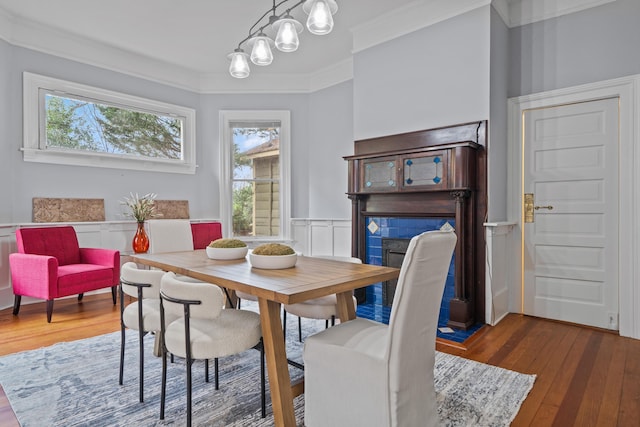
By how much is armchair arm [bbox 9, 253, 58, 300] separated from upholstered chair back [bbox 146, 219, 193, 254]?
3.25 feet

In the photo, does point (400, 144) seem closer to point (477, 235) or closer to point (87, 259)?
point (477, 235)

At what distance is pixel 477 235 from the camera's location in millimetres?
3271

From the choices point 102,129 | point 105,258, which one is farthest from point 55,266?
point 102,129

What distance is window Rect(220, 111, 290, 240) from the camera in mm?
5395

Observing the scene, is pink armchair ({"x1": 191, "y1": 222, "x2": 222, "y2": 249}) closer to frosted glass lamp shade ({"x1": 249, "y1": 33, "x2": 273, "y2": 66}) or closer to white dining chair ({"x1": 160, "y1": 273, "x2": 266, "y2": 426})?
frosted glass lamp shade ({"x1": 249, "y1": 33, "x2": 273, "y2": 66})

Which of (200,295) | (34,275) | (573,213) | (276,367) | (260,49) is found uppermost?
(260,49)

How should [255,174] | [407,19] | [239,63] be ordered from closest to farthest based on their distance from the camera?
[239,63], [407,19], [255,174]

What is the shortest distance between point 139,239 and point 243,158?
192 cm

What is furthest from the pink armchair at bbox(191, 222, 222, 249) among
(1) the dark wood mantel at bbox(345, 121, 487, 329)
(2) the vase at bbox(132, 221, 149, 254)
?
(1) the dark wood mantel at bbox(345, 121, 487, 329)

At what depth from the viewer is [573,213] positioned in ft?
10.7

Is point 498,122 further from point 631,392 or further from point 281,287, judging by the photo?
point 281,287

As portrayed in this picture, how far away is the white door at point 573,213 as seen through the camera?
10.2ft

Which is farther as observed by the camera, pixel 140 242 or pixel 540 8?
pixel 140 242

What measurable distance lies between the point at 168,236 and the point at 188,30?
2407 millimetres
